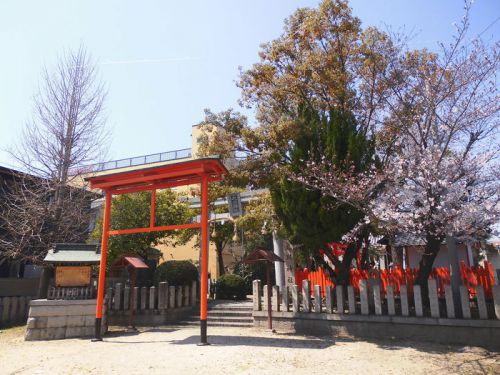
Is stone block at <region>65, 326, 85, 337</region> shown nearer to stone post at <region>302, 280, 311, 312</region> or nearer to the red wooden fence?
stone post at <region>302, 280, 311, 312</region>

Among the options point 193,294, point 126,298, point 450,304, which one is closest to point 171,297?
point 193,294

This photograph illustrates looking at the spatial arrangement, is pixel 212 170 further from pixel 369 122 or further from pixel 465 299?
pixel 465 299

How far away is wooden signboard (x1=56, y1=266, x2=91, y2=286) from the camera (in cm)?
1042

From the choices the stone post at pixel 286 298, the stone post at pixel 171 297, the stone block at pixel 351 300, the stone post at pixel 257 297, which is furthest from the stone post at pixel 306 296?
the stone post at pixel 171 297

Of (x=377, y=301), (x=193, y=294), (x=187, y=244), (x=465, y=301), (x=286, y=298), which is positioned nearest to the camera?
(x=465, y=301)

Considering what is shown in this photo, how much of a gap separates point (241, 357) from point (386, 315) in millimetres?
4055

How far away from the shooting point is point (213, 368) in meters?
6.54

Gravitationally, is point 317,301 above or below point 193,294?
below

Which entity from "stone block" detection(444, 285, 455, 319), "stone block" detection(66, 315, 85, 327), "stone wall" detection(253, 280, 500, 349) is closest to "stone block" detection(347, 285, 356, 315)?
"stone wall" detection(253, 280, 500, 349)

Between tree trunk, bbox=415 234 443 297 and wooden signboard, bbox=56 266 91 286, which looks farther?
wooden signboard, bbox=56 266 91 286

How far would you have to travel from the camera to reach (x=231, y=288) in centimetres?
1573

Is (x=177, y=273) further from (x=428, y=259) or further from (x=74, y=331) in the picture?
(x=428, y=259)

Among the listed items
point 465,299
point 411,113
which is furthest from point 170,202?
point 465,299

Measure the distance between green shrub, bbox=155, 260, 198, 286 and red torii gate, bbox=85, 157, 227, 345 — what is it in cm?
418
